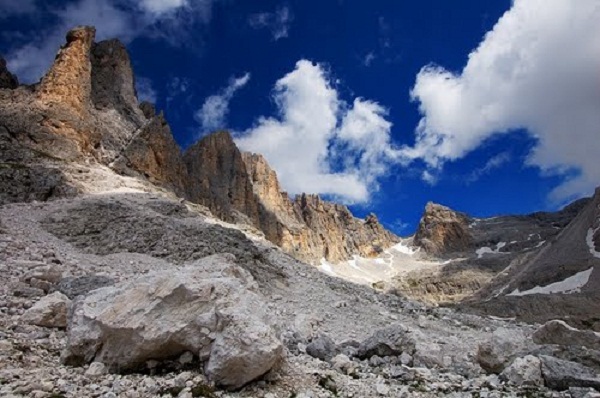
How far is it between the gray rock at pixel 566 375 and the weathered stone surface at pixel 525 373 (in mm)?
160

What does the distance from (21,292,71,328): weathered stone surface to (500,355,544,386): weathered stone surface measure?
12.3m

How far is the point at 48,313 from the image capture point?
12.2 meters

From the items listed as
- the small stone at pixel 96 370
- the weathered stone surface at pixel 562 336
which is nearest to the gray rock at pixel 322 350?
the small stone at pixel 96 370

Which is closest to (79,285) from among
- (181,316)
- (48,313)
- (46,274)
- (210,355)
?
(46,274)

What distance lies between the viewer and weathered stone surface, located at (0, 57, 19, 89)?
88.2 meters

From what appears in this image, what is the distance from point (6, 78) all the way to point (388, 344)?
10000cm

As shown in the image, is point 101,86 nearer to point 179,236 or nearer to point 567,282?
point 179,236

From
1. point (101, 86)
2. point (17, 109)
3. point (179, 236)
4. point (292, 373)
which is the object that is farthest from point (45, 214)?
point (101, 86)

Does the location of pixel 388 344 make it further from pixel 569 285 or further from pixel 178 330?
pixel 569 285

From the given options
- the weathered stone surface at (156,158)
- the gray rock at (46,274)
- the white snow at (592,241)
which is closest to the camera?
the gray rock at (46,274)

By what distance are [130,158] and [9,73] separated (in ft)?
114

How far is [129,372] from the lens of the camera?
9.91 metres

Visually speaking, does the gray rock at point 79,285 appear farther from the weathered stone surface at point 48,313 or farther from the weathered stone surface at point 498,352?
the weathered stone surface at point 498,352

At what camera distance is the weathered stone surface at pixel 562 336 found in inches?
760
